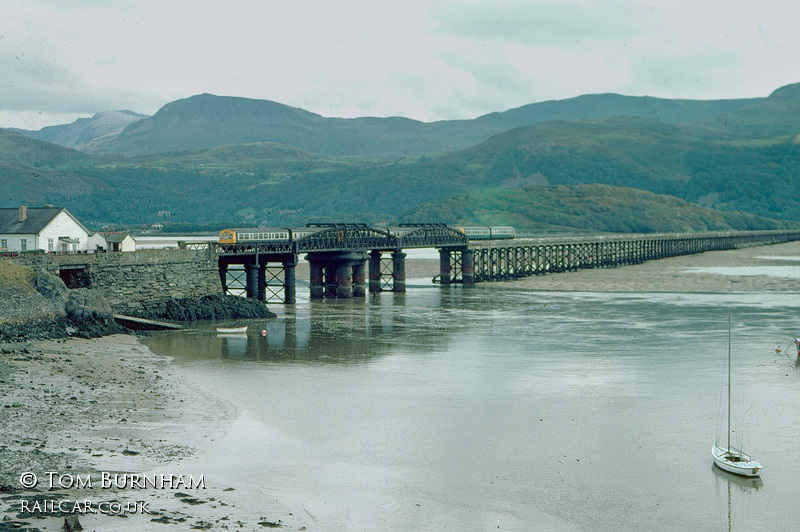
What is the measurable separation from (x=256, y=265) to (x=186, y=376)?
108 feet

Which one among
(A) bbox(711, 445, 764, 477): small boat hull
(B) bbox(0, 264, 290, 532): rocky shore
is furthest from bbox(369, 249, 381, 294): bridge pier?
(A) bbox(711, 445, 764, 477): small boat hull

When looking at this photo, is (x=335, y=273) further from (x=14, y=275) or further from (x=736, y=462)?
(x=736, y=462)

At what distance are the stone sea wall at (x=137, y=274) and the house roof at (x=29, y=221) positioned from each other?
6525mm

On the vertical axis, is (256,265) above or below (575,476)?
above

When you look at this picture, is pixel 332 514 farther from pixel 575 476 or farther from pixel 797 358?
pixel 797 358

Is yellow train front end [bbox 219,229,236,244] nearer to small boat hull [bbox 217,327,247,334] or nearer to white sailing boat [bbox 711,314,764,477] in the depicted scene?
small boat hull [bbox 217,327,247,334]

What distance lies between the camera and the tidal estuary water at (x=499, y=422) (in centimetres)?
2286

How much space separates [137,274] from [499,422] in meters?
36.5

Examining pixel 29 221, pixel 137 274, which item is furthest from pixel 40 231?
pixel 137 274

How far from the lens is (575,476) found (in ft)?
83.2

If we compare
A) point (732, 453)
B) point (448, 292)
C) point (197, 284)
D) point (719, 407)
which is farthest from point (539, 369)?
point (448, 292)

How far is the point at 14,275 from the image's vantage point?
50.6 m

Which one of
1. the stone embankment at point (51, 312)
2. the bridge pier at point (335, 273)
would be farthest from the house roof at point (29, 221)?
the bridge pier at point (335, 273)

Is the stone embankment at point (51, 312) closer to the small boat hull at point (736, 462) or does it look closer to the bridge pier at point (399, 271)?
the bridge pier at point (399, 271)
